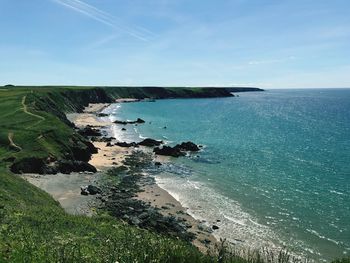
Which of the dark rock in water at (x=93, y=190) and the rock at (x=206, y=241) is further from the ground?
the dark rock in water at (x=93, y=190)

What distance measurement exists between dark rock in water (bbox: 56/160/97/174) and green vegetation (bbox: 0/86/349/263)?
2.24 metres

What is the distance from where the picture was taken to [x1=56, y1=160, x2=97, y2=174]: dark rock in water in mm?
60500

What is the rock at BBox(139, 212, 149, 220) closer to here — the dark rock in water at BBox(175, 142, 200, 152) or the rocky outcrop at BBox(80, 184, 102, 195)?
the rocky outcrop at BBox(80, 184, 102, 195)

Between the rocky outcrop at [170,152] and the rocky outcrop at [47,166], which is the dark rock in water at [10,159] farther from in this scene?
the rocky outcrop at [170,152]

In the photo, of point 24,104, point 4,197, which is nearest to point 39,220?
point 4,197

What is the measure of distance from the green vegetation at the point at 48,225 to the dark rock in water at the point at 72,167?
7.34ft

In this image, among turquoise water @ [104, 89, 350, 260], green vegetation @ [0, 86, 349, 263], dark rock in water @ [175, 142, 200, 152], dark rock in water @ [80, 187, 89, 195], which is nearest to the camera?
green vegetation @ [0, 86, 349, 263]

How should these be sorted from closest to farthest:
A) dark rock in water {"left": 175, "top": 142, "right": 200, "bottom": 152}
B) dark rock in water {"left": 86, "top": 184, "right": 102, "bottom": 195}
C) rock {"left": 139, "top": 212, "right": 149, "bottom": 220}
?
rock {"left": 139, "top": 212, "right": 149, "bottom": 220}
dark rock in water {"left": 86, "top": 184, "right": 102, "bottom": 195}
dark rock in water {"left": 175, "top": 142, "right": 200, "bottom": 152}

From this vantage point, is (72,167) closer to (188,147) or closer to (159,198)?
(159,198)

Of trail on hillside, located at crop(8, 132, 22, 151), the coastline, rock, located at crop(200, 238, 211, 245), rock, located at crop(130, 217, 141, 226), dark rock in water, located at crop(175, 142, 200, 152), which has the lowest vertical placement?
dark rock in water, located at crop(175, 142, 200, 152)

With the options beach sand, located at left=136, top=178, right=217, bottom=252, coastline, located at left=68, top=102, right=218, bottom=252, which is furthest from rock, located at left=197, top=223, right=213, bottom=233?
beach sand, located at left=136, top=178, right=217, bottom=252

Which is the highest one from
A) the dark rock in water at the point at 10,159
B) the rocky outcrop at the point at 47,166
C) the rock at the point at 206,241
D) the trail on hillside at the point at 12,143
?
the trail on hillside at the point at 12,143

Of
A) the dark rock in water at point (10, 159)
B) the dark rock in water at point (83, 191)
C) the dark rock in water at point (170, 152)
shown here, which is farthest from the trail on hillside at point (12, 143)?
the dark rock in water at point (170, 152)

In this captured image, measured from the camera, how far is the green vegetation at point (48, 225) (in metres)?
12.1
